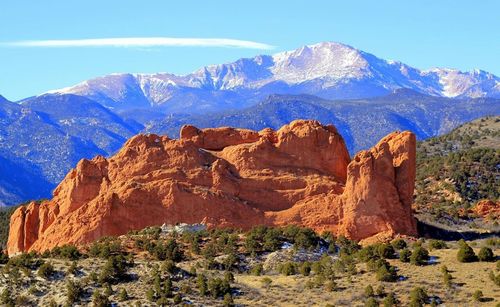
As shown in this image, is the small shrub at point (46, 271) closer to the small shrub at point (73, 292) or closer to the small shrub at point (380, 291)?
the small shrub at point (73, 292)

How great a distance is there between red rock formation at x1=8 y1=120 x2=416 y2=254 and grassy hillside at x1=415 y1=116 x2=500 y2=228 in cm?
2427

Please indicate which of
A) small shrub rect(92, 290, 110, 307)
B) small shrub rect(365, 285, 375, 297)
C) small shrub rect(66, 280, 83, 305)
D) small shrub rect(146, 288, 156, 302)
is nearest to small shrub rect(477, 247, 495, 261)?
small shrub rect(365, 285, 375, 297)

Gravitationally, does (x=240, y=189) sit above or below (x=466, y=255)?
above

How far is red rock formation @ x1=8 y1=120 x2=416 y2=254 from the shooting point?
245ft

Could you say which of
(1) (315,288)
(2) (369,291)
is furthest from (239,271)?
(2) (369,291)

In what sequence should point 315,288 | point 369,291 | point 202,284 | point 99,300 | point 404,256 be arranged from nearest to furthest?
point 99,300 → point 369,291 → point 202,284 → point 315,288 → point 404,256

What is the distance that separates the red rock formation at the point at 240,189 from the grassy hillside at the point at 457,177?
955 inches

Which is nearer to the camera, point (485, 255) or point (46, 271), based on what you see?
point (46, 271)

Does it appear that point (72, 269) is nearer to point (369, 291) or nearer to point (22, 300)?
point (22, 300)

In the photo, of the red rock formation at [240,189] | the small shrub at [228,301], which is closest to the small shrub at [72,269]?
the small shrub at [228,301]

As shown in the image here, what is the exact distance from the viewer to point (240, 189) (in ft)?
252

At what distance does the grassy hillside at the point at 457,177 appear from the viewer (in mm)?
115350

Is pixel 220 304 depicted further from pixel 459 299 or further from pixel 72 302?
pixel 459 299

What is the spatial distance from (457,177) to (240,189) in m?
64.1
